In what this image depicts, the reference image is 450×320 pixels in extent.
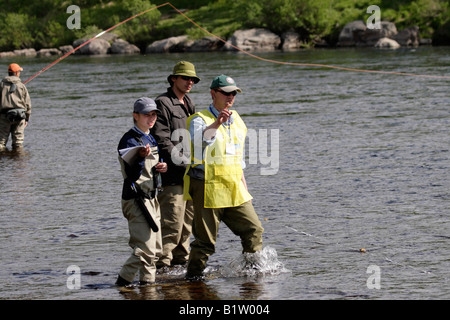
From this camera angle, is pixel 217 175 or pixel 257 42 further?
pixel 257 42

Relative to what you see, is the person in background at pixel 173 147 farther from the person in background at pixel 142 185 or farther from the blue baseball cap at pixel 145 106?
the blue baseball cap at pixel 145 106

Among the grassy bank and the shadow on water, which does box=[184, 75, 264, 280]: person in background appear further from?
the grassy bank

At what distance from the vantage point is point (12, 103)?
13.4 metres

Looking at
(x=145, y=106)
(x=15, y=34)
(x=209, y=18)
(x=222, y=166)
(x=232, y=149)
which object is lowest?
(x=222, y=166)

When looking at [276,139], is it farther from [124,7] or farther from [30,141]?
[124,7]

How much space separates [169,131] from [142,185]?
696mm

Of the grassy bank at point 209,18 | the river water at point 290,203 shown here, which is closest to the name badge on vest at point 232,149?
the river water at point 290,203

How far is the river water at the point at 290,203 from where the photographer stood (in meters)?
6.24

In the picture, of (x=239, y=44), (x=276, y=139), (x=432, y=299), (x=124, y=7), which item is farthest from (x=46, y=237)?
(x=124, y=7)

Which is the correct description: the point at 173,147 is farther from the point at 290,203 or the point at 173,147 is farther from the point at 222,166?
the point at 290,203

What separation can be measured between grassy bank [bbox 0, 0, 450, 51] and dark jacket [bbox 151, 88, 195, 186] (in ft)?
121

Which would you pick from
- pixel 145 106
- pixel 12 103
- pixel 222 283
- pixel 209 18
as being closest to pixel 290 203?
pixel 222 283

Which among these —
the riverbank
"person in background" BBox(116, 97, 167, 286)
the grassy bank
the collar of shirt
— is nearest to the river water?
"person in background" BBox(116, 97, 167, 286)
